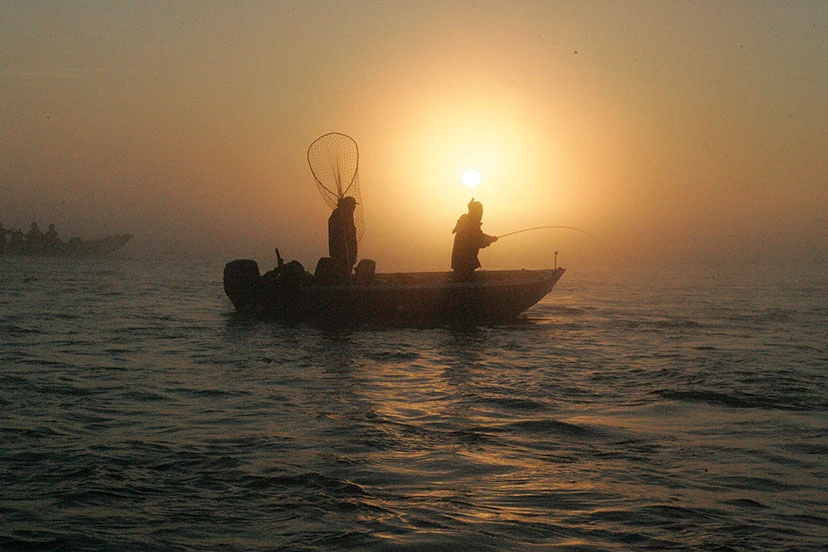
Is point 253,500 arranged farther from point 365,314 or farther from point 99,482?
point 365,314

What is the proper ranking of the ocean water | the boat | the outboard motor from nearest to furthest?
1. the ocean water
2. the boat
3. the outboard motor

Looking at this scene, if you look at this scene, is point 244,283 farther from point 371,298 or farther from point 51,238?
point 51,238

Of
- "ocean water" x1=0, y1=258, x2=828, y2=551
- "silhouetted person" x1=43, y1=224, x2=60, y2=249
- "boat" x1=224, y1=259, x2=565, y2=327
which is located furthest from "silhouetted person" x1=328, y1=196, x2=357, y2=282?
"silhouetted person" x1=43, y1=224, x2=60, y2=249

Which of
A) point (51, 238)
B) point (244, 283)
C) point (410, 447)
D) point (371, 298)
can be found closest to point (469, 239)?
point (371, 298)

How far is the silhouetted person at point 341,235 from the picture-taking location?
19.4 meters

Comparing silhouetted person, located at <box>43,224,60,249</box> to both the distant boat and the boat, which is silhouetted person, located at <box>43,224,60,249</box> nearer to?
the distant boat

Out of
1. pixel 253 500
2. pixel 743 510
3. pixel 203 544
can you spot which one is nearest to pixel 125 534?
pixel 203 544

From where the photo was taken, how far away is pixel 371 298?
19281 millimetres

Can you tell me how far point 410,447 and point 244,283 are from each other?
13.9m

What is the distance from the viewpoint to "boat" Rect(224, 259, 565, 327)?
19.2 meters

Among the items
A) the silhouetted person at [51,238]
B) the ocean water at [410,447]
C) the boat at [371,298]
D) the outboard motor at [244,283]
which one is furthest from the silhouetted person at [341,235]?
the silhouetted person at [51,238]

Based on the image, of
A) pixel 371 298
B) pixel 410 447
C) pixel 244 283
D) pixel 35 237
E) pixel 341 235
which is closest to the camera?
pixel 410 447

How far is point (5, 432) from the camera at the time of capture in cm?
769

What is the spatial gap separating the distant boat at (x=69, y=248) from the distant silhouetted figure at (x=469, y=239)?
89.4 meters
